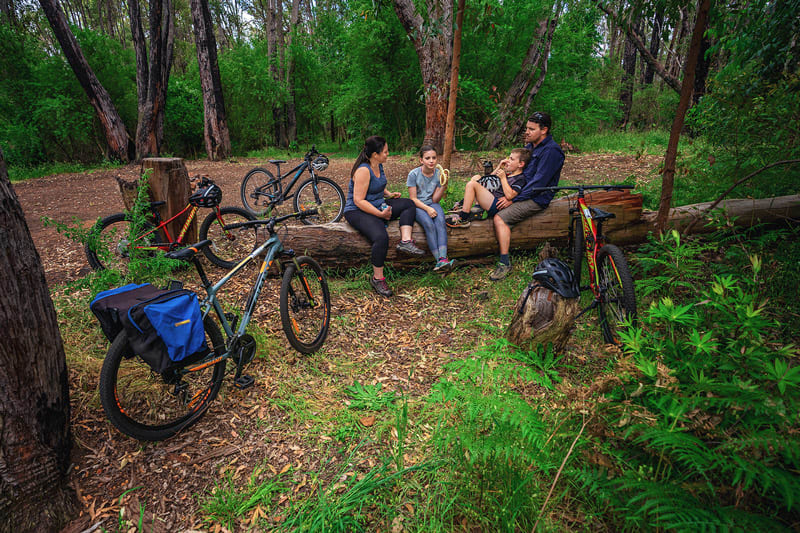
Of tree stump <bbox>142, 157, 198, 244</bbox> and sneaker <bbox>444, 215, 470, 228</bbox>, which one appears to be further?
sneaker <bbox>444, 215, 470, 228</bbox>

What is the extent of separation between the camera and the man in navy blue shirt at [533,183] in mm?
4516

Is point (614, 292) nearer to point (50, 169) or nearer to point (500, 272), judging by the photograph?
point (500, 272)

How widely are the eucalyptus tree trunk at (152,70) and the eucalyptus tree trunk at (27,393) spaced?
1200 cm

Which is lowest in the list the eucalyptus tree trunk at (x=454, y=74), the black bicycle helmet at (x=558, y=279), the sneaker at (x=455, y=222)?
the black bicycle helmet at (x=558, y=279)

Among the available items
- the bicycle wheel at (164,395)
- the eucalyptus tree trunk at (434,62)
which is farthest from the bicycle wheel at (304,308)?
the eucalyptus tree trunk at (434,62)

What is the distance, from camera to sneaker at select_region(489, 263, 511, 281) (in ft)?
15.4

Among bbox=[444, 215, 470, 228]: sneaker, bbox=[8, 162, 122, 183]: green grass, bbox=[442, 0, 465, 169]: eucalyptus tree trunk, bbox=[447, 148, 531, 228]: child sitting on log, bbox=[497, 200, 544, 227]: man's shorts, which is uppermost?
bbox=[442, 0, 465, 169]: eucalyptus tree trunk

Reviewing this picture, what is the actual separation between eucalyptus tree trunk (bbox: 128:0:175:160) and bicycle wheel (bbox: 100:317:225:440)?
38.1ft

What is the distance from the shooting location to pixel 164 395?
9.25 feet

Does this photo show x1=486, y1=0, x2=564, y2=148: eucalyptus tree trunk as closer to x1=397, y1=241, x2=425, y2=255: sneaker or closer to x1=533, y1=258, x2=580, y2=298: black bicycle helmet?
x1=397, y1=241, x2=425, y2=255: sneaker

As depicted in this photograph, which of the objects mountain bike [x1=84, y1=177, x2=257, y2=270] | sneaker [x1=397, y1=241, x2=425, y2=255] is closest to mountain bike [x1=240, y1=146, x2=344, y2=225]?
mountain bike [x1=84, y1=177, x2=257, y2=270]

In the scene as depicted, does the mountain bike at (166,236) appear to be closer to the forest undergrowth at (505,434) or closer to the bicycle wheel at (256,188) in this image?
the forest undergrowth at (505,434)

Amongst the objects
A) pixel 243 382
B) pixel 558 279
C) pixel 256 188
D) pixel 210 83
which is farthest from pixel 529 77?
pixel 243 382

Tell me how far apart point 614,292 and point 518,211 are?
1.70 metres
